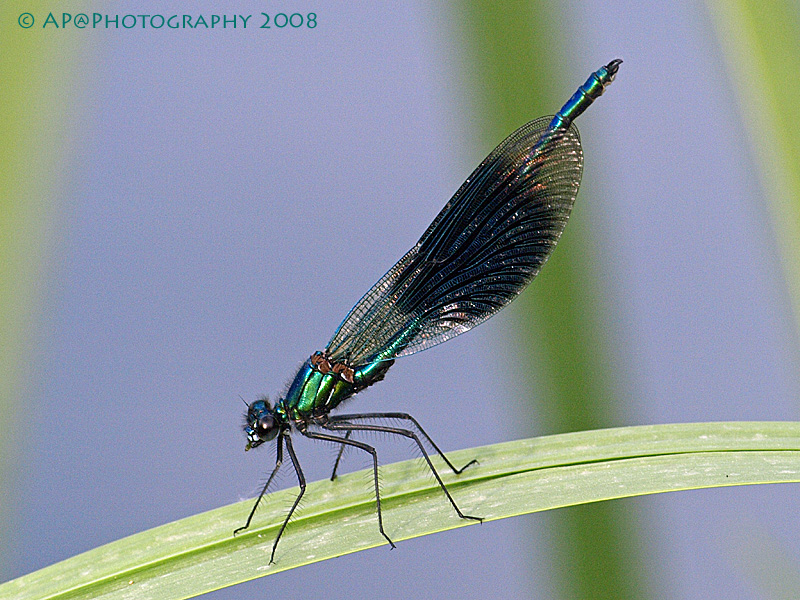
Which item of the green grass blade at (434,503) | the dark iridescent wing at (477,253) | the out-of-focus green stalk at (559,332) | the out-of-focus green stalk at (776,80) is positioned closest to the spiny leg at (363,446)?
the green grass blade at (434,503)

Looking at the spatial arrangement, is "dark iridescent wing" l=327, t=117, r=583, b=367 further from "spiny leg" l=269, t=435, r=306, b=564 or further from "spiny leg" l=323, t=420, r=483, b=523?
"spiny leg" l=269, t=435, r=306, b=564

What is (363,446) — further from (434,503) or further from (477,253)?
(477,253)

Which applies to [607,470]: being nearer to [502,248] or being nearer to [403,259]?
[502,248]

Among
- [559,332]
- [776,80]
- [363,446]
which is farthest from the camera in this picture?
[363,446]

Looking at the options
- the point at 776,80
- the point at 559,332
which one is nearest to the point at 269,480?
the point at 559,332

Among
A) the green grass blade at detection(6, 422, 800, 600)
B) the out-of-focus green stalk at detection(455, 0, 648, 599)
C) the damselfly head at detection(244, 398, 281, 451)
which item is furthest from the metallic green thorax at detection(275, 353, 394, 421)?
the out-of-focus green stalk at detection(455, 0, 648, 599)

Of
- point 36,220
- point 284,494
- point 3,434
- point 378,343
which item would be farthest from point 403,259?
point 3,434
